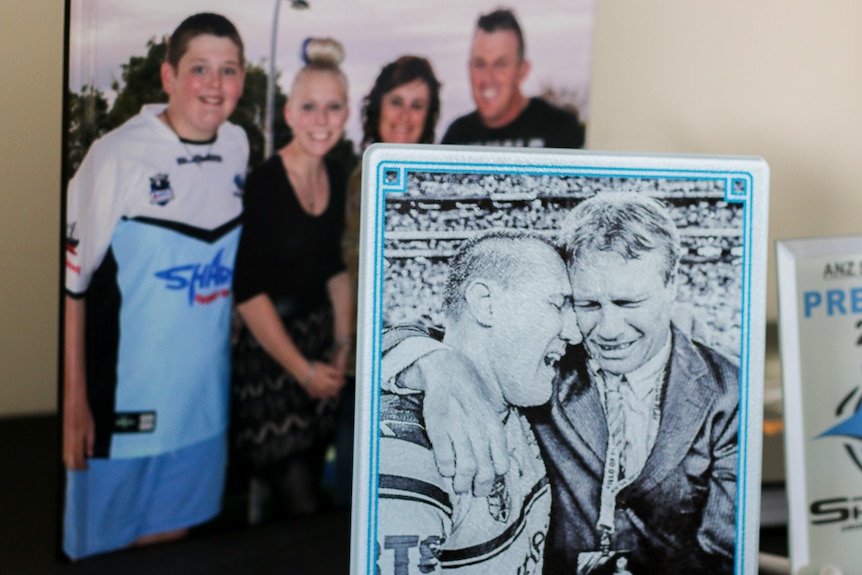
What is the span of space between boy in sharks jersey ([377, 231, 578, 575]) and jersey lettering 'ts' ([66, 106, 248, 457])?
0.54 meters

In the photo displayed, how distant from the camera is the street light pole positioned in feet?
4.66

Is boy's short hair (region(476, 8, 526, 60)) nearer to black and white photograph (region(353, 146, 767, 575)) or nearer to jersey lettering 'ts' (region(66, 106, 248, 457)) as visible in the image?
jersey lettering 'ts' (region(66, 106, 248, 457))

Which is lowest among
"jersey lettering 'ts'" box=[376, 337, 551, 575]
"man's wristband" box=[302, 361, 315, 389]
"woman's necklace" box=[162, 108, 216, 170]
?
"jersey lettering 'ts'" box=[376, 337, 551, 575]

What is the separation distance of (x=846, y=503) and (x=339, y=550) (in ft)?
2.31

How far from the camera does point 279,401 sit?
4.99 feet

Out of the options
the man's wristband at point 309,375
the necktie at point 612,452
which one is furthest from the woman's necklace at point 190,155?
the necktie at point 612,452

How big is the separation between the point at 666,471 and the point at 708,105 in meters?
1.02

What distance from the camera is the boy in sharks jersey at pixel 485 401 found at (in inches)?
38.3

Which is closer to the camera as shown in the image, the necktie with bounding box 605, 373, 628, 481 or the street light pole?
the necktie with bounding box 605, 373, 628, 481

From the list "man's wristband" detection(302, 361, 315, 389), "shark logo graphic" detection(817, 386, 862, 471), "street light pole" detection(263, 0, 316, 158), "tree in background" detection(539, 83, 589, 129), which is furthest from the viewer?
"tree in background" detection(539, 83, 589, 129)

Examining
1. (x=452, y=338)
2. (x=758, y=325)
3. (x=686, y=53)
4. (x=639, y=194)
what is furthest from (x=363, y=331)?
(x=686, y=53)

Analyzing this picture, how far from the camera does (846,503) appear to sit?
1.10 m

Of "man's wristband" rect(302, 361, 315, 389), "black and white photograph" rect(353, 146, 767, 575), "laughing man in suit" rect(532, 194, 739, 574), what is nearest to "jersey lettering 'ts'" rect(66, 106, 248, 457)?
"man's wristband" rect(302, 361, 315, 389)

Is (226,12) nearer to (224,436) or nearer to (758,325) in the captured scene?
(224,436)
